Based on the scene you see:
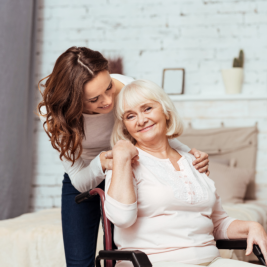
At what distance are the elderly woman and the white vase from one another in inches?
72.8

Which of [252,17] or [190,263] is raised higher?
[252,17]

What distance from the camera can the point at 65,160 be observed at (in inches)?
60.6

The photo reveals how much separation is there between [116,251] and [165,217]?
0.24 meters

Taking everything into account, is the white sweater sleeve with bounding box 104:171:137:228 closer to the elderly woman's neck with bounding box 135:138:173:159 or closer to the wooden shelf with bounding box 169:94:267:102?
the elderly woman's neck with bounding box 135:138:173:159

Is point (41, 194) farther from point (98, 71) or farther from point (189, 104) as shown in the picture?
point (98, 71)

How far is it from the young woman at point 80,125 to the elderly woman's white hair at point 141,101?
0.16 ft

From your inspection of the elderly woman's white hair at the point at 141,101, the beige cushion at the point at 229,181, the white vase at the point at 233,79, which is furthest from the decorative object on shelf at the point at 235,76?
the elderly woman's white hair at the point at 141,101

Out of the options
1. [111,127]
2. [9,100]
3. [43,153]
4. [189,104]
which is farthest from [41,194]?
[111,127]

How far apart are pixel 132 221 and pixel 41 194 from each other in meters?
2.60

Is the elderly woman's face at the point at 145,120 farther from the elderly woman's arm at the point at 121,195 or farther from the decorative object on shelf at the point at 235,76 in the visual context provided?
the decorative object on shelf at the point at 235,76

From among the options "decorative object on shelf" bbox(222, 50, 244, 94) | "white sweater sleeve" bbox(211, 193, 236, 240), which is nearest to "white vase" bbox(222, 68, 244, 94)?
"decorative object on shelf" bbox(222, 50, 244, 94)

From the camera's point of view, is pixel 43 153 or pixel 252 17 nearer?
pixel 252 17

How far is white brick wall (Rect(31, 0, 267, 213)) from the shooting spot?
3271 millimetres

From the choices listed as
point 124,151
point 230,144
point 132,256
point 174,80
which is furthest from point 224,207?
point 132,256
